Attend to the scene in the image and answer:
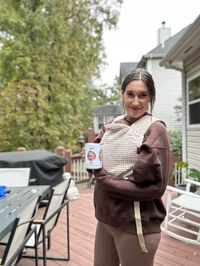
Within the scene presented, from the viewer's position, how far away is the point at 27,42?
11391 millimetres

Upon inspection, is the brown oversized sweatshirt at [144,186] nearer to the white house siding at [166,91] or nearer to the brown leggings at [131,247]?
the brown leggings at [131,247]

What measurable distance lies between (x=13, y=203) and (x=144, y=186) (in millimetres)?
1731

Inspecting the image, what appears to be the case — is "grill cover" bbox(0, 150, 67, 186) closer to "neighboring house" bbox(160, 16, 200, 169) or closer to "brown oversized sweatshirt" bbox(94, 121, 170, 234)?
"neighboring house" bbox(160, 16, 200, 169)

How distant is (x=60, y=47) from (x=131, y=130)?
35.7 ft

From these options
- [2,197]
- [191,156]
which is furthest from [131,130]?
[191,156]

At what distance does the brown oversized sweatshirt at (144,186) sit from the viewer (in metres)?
1.27

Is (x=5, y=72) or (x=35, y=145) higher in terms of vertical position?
(x=5, y=72)

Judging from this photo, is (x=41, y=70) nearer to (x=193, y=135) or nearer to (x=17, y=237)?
(x=193, y=135)

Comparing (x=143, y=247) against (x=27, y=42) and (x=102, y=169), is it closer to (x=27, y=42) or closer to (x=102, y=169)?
(x=102, y=169)

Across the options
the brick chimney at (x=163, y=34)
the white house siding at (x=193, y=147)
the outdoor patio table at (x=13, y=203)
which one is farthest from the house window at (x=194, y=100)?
the brick chimney at (x=163, y=34)

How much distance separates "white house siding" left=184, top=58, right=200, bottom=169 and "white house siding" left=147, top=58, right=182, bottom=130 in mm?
7071

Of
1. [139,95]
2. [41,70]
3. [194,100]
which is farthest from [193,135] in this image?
[41,70]

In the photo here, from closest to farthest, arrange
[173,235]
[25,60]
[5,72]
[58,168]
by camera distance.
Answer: [173,235]
[58,168]
[25,60]
[5,72]

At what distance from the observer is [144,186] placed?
4.20 ft
